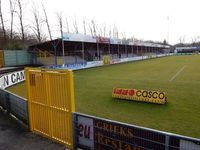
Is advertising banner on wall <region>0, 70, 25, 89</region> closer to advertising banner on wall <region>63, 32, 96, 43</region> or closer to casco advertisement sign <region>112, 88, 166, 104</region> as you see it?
casco advertisement sign <region>112, 88, 166, 104</region>

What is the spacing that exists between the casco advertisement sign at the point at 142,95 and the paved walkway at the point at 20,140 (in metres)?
4.96

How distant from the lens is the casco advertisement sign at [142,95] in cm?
963

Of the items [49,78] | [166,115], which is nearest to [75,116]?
[49,78]

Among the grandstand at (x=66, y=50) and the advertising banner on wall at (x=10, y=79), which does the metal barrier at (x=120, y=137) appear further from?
the grandstand at (x=66, y=50)

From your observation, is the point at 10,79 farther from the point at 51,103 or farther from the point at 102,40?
the point at 102,40

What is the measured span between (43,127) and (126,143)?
273 cm

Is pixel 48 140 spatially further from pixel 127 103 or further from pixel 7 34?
pixel 7 34

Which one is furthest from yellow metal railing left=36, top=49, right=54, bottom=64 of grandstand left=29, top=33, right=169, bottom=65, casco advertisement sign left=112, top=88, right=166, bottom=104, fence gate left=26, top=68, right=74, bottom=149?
fence gate left=26, top=68, right=74, bottom=149

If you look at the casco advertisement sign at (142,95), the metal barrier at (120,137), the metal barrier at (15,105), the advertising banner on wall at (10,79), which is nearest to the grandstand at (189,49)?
the advertising banner on wall at (10,79)

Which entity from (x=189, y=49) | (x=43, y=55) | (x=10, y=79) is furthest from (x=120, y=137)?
(x=189, y=49)

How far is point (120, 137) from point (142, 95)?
18.9ft

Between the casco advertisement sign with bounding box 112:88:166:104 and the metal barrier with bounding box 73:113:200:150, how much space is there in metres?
5.21

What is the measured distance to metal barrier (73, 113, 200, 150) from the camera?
3.74 metres

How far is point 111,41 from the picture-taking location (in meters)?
38.9
